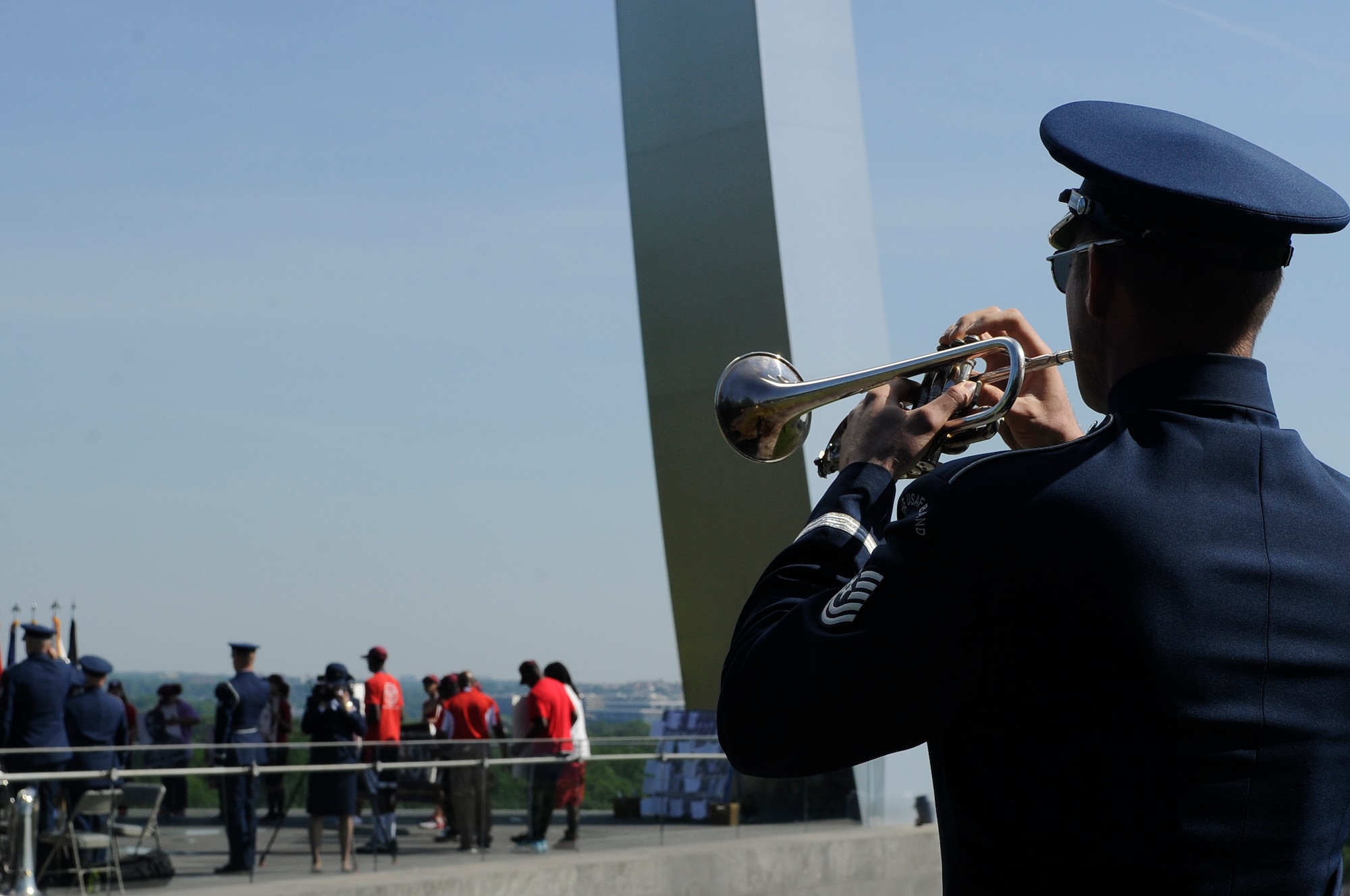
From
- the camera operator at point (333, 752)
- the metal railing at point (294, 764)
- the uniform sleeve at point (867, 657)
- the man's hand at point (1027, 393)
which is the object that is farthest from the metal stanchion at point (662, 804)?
the uniform sleeve at point (867, 657)

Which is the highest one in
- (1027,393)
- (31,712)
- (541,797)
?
(1027,393)

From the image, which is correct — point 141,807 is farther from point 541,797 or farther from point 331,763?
point 541,797

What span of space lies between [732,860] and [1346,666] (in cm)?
910

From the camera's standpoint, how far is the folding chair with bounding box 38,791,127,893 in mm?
7559

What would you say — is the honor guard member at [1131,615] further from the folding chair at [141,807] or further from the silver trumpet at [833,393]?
the folding chair at [141,807]

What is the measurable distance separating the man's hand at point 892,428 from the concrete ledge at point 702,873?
21.8ft

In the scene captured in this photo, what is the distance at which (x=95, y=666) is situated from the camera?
402 inches

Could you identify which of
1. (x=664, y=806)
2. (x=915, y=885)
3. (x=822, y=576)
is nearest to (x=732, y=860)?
(x=664, y=806)

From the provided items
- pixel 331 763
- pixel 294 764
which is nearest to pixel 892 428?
pixel 294 764

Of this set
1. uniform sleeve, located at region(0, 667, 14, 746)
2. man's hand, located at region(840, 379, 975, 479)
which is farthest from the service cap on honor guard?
uniform sleeve, located at region(0, 667, 14, 746)

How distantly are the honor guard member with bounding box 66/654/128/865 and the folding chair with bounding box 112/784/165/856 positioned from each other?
0.14 metres

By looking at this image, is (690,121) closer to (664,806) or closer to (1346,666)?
(664,806)

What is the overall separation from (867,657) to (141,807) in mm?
7072

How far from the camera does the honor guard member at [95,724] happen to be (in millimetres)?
8477
